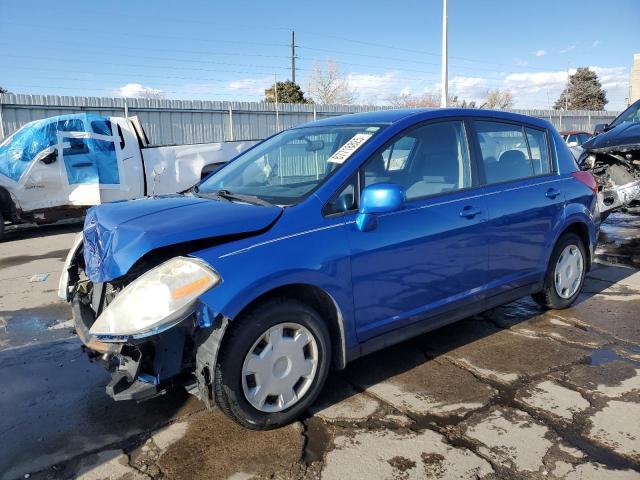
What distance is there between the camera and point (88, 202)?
970cm

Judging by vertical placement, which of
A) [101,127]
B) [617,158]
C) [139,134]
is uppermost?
[101,127]

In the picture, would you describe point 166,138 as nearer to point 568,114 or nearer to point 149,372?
point 149,372

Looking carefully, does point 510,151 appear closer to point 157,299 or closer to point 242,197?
point 242,197

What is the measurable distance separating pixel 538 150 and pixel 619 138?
5042 mm

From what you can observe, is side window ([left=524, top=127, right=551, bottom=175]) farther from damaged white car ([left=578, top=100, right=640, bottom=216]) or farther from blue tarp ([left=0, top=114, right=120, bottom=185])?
blue tarp ([left=0, top=114, right=120, bottom=185])

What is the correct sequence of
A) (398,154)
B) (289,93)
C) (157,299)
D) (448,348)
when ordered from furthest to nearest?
(289,93) < (448,348) < (398,154) < (157,299)

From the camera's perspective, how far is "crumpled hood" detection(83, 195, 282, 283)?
2.73 meters

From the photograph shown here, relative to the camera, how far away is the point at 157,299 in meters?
2.61

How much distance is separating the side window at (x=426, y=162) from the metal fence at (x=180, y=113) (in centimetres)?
1392

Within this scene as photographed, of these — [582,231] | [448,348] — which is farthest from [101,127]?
[582,231]

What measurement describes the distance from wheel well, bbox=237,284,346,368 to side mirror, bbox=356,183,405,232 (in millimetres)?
469

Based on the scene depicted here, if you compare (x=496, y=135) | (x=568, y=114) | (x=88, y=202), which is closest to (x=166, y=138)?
(x=88, y=202)

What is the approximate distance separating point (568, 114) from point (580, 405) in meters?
30.1

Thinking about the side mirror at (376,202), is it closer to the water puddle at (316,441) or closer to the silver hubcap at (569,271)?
the water puddle at (316,441)
